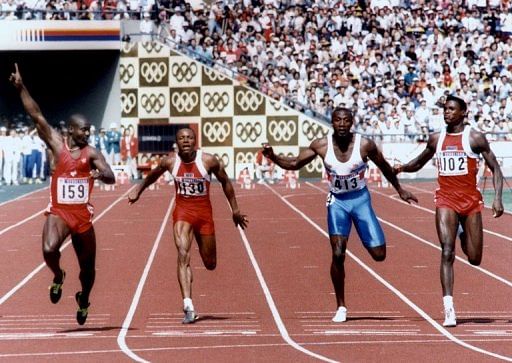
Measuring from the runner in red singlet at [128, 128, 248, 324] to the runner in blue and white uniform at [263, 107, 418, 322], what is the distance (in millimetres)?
666

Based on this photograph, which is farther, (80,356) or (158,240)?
(158,240)

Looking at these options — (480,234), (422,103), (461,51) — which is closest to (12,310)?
(480,234)

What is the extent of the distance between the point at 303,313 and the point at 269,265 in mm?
4425

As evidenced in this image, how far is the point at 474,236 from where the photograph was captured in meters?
12.1

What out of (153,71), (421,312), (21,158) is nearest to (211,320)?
(421,312)

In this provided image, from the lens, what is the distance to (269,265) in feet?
55.8

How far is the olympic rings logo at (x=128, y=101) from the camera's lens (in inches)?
1638

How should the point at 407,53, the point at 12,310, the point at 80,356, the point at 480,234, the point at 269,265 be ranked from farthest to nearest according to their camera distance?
1. the point at 407,53
2. the point at 269,265
3. the point at 12,310
4. the point at 480,234
5. the point at 80,356

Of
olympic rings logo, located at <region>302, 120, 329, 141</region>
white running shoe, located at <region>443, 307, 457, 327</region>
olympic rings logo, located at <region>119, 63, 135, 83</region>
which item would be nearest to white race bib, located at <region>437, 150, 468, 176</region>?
white running shoe, located at <region>443, 307, 457, 327</region>

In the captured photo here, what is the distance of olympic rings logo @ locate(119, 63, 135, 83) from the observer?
41.4m

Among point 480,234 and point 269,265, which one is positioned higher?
point 480,234

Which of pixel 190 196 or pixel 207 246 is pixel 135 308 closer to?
pixel 207 246

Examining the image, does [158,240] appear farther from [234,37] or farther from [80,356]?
[234,37]

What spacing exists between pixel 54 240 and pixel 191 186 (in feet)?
4.97
